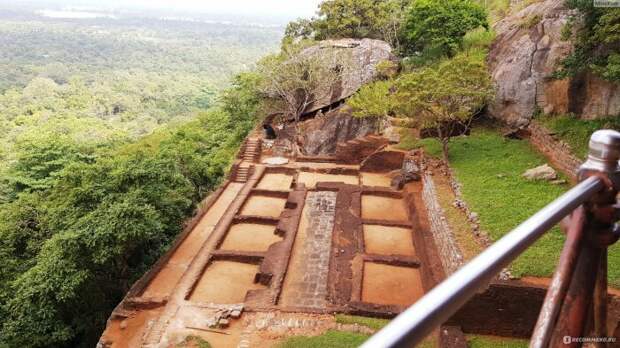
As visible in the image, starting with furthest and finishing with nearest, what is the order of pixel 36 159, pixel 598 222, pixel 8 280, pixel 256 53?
pixel 256 53 < pixel 36 159 < pixel 8 280 < pixel 598 222

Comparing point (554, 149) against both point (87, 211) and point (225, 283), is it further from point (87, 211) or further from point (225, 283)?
point (87, 211)

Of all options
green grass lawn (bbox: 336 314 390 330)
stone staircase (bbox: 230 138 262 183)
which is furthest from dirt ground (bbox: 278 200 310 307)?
stone staircase (bbox: 230 138 262 183)

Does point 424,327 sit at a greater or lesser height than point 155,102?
greater

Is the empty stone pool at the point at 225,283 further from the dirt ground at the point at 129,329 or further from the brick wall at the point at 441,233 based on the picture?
the brick wall at the point at 441,233

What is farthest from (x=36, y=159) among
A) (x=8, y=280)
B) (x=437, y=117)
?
(x=437, y=117)

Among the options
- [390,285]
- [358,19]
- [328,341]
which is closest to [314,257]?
[390,285]

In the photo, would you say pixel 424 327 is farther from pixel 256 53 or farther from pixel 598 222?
pixel 256 53

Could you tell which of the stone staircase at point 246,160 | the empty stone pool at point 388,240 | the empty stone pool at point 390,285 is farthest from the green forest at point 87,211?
the empty stone pool at point 388,240

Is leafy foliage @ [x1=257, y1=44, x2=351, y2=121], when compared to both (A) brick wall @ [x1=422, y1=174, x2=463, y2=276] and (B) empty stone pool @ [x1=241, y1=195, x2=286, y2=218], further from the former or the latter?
(A) brick wall @ [x1=422, y1=174, x2=463, y2=276]
